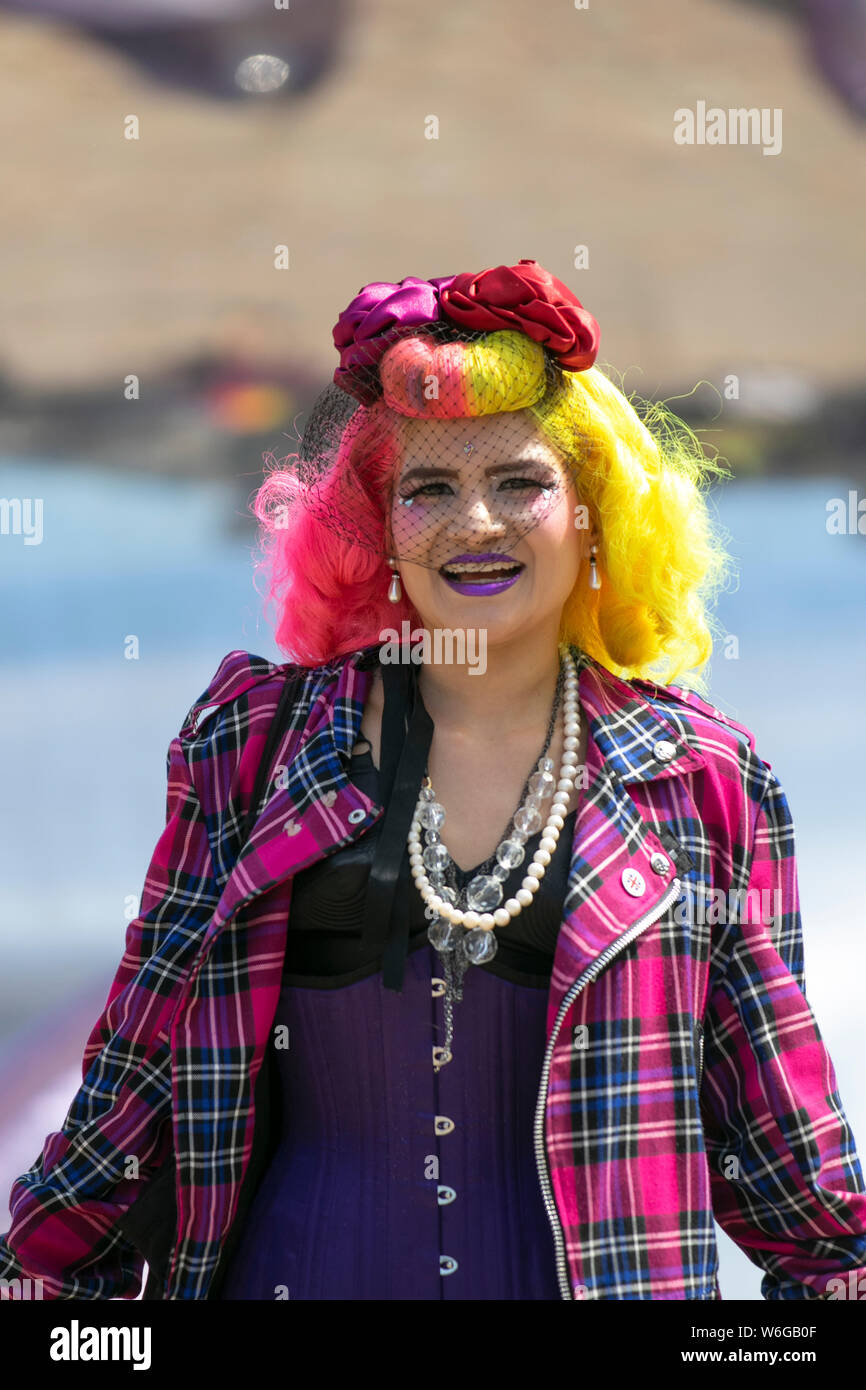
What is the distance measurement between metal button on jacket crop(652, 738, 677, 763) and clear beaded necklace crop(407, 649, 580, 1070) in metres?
0.11

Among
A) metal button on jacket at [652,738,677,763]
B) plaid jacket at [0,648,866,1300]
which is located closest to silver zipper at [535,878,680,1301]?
plaid jacket at [0,648,866,1300]

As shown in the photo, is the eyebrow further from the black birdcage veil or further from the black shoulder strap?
the black shoulder strap

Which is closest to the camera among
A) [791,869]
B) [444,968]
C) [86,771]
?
[444,968]

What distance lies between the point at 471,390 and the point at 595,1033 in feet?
2.77

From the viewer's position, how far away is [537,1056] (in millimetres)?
1801

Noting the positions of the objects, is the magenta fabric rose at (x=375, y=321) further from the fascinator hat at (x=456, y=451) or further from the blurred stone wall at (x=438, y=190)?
the blurred stone wall at (x=438, y=190)

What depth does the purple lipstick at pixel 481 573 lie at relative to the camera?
1.86 m

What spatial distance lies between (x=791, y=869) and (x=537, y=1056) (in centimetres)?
45

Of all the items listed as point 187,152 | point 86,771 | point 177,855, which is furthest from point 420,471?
point 187,152

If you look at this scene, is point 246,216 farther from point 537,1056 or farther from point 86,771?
point 537,1056

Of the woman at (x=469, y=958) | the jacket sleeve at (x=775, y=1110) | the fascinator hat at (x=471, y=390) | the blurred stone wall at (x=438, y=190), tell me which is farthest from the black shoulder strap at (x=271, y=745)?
the blurred stone wall at (x=438, y=190)

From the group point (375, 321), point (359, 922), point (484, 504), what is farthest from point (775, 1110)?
point (375, 321)

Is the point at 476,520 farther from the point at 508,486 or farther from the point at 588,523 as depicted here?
the point at 588,523

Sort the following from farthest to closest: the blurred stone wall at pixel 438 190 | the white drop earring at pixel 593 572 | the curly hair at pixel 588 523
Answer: the blurred stone wall at pixel 438 190
the white drop earring at pixel 593 572
the curly hair at pixel 588 523
